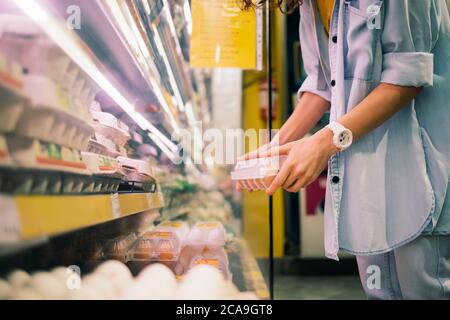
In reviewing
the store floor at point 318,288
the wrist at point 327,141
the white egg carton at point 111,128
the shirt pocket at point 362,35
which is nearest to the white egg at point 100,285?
the white egg carton at point 111,128

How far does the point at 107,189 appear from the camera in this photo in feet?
3.40

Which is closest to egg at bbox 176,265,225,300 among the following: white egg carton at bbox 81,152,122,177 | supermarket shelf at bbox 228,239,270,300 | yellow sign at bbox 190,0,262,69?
supermarket shelf at bbox 228,239,270,300

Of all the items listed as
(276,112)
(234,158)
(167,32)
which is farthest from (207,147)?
(276,112)

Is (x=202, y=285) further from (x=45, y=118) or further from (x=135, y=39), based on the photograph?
(x=135, y=39)

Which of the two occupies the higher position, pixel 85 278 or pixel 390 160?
pixel 390 160

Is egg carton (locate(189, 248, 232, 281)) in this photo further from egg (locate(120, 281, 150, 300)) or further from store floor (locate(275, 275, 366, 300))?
store floor (locate(275, 275, 366, 300))

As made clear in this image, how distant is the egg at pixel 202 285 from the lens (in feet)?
3.09

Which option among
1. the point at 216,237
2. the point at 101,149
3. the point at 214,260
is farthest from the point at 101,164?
the point at 216,237

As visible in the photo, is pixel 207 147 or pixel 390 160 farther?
pixel 207 147

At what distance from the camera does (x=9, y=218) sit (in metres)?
0.65

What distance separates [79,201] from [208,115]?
243 cm

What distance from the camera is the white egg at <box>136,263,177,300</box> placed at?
0.94m
